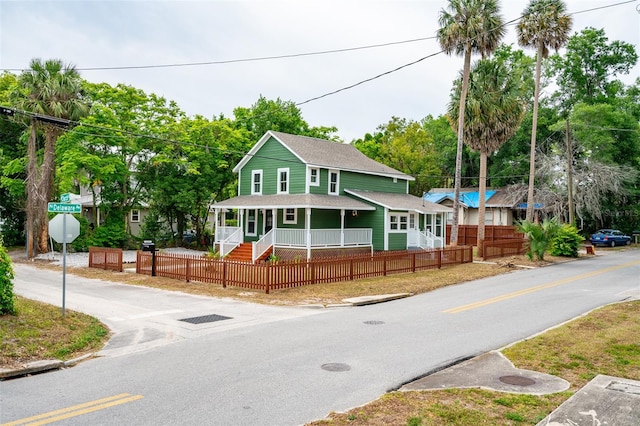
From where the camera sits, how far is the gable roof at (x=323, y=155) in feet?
98.6

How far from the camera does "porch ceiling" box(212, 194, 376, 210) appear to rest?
1064 inches

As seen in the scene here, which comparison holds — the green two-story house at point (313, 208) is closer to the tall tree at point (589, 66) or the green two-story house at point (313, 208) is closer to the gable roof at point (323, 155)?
the gable roof at point (323, 155)

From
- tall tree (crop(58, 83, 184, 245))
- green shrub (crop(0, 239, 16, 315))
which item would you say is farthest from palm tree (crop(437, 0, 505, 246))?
green shrub (crop(0, 239, 16, 315))

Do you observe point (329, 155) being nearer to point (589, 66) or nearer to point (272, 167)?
point (272, 167)

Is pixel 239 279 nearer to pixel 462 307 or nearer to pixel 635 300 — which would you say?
pixel 462 307

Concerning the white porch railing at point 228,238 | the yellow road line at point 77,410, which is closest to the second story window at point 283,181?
the white porch railing at point 228,238

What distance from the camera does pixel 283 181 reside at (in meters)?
30.7

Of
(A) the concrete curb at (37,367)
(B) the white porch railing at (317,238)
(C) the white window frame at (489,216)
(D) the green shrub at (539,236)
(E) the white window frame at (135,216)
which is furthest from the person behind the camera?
(E) the white window frame at (135,216)

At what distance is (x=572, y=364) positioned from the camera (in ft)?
26.9

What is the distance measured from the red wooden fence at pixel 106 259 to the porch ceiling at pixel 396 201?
1464cm

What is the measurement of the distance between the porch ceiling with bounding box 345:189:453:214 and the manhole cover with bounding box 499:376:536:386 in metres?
22.3

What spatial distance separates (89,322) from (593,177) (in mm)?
43609

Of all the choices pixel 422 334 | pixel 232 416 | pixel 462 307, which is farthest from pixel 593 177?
pixel 232 416

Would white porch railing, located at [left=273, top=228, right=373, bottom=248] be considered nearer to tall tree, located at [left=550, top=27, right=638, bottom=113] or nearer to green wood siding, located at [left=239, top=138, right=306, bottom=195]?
green wood siding, located at [left=239, top=138, right=306, bottom=195]
